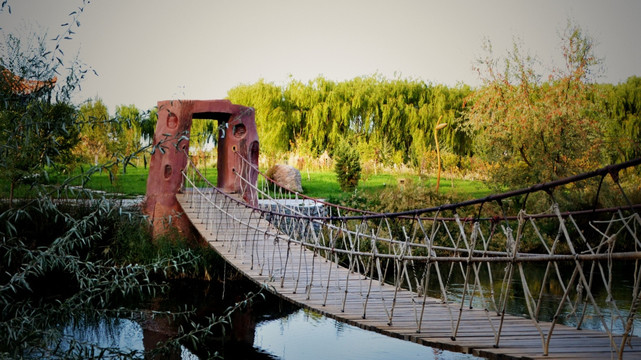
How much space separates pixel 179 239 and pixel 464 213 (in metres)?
5.01

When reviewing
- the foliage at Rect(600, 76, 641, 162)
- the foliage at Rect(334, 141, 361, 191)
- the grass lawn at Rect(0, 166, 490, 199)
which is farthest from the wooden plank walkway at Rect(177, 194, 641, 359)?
the foliage at Rect(600, 76, 641, 162)

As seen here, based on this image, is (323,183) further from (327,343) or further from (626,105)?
(626,105)

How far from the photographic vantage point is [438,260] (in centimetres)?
336

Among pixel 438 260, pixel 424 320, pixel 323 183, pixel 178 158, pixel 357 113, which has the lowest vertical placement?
pixel 424 320

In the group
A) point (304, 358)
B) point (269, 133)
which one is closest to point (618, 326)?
point (304, 358)

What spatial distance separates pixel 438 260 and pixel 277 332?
369cm

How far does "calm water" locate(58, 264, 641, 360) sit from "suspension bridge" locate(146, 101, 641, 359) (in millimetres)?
167

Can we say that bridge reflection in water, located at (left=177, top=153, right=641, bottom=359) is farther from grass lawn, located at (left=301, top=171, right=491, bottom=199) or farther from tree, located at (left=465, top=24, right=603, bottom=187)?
grass lawn, located at (left=301, top=171, right=491, bottom=199)

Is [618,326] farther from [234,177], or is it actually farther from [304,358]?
[234,177]

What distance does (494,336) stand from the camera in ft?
11.3

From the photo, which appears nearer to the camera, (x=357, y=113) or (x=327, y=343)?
(x=327, y=343)

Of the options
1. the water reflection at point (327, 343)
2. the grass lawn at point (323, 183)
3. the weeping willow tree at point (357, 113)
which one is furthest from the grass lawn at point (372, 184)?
the water reflection at point (327, 343)

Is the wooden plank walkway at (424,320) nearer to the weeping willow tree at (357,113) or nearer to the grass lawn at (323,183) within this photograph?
the grass lawn at (323,183)

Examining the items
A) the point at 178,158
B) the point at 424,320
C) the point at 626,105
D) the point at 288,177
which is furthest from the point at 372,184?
the point at 424,320
